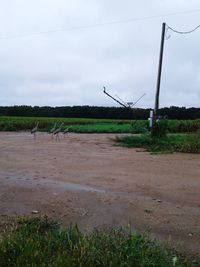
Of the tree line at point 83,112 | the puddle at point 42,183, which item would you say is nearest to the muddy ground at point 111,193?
the puddle at point 42,183

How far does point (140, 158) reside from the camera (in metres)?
13.4

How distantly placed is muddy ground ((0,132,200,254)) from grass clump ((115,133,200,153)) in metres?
3.03

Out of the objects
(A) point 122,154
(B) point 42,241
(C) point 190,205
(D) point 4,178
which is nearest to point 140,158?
(A) point 122,154

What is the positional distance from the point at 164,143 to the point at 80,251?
47.6 ft

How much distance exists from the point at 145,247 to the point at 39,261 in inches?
39.7

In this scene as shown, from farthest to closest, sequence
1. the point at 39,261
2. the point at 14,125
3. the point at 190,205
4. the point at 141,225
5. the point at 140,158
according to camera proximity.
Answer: the point at 14,125
the point at 140,158
the point at 190,205
the point at 141,225
the point at 39,261

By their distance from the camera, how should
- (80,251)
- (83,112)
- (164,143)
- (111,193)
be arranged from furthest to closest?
(83,112) → (164,143) → (111,193) → (80,251)

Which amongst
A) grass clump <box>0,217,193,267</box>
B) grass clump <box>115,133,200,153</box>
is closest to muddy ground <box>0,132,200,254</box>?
grass clump <box>0,217,193,267</box>

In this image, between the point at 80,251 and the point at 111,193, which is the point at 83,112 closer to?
the point at 111,193

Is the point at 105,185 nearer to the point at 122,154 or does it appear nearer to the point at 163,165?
the point at 163,165

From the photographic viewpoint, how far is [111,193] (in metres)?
7.78

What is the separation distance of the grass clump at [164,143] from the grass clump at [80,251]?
1148cm

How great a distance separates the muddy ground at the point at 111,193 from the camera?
19.2 feet

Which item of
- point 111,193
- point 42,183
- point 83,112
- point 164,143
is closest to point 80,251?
point 111,193
